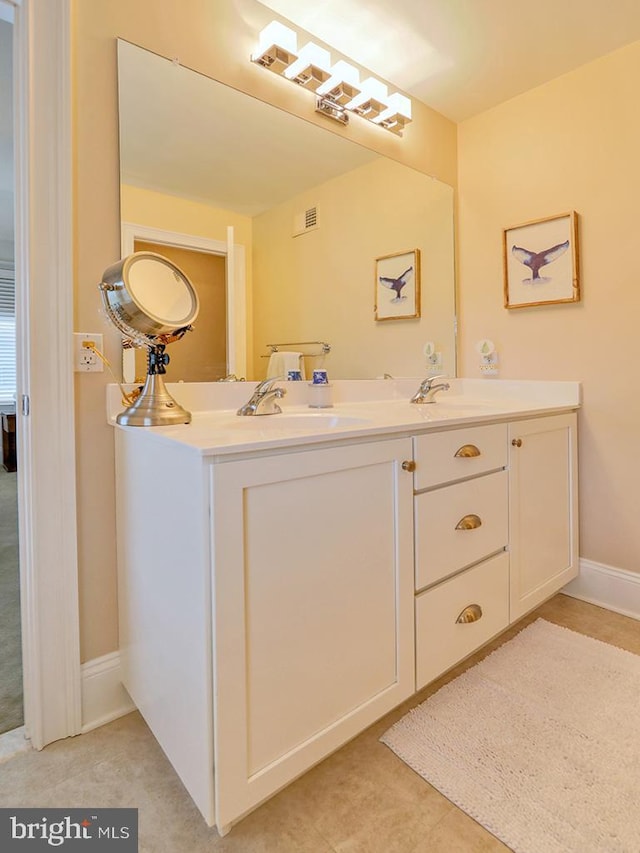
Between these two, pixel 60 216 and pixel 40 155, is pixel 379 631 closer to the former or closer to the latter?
pixel 60 216

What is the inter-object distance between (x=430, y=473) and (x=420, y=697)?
69 cm

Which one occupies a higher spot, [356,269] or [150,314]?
[356,269]

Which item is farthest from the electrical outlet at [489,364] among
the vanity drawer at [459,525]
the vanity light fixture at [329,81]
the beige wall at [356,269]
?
the vanity light fixture at [329,81]

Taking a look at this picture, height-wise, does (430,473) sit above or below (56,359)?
below

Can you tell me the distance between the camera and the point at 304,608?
3.24 ft

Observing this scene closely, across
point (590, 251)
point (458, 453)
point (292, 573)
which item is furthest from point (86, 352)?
point (590, 251)

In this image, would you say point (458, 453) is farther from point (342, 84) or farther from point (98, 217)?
point (342, 84)

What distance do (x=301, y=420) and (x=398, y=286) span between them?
0.93 metres

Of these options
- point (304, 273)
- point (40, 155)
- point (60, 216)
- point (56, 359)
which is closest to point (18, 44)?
point (40, 155)

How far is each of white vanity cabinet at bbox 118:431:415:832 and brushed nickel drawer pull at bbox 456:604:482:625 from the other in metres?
0.24

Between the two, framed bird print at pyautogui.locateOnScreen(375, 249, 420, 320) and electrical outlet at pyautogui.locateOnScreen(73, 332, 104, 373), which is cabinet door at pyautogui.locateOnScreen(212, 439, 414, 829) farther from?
framed bird print at pyautogui.locateOnScreen(375, 249, 420, 320)

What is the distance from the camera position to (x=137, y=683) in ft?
3.98

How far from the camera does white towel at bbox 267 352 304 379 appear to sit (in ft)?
5.49

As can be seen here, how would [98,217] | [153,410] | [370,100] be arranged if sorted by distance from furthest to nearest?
[370,100] → [98,217] → [153,410]
